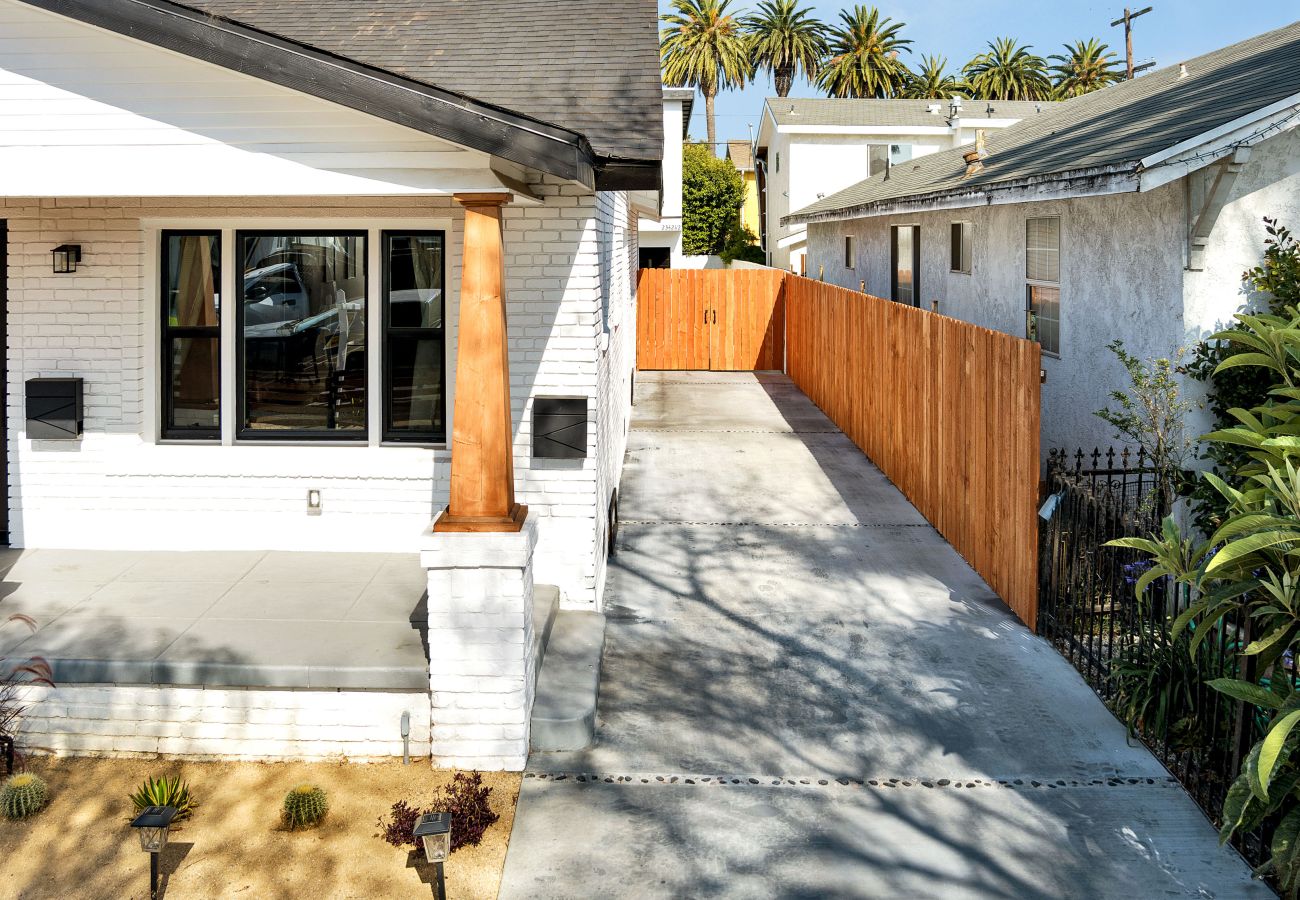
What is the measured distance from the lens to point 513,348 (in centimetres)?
806

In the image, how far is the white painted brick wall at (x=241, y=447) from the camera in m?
8.06

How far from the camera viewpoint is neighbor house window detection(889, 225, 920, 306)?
1747 cm

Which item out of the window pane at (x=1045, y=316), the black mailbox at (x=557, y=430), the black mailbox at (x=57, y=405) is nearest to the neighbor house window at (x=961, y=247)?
the window pane at (x=1045, y=316)

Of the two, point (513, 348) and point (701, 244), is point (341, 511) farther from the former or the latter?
point (701, 244)

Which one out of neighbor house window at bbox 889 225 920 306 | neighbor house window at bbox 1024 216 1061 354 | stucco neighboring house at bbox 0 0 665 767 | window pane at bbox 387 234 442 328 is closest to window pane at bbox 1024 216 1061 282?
neighbor house window at bbox 1024 216 1061 354

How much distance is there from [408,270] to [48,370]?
2.64m

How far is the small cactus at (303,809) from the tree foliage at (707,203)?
43.1 m

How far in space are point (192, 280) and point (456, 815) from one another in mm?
4706

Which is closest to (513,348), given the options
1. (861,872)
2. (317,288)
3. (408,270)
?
(408,270)

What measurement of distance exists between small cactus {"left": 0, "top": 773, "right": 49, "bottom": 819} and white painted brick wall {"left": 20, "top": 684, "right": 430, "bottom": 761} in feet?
1.80

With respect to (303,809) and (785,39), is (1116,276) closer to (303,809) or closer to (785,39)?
(303,809)

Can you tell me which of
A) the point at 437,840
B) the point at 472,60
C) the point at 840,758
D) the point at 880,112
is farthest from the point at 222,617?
the point at 880,112

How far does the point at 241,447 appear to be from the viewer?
8648mm

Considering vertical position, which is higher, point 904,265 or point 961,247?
point 904,265
